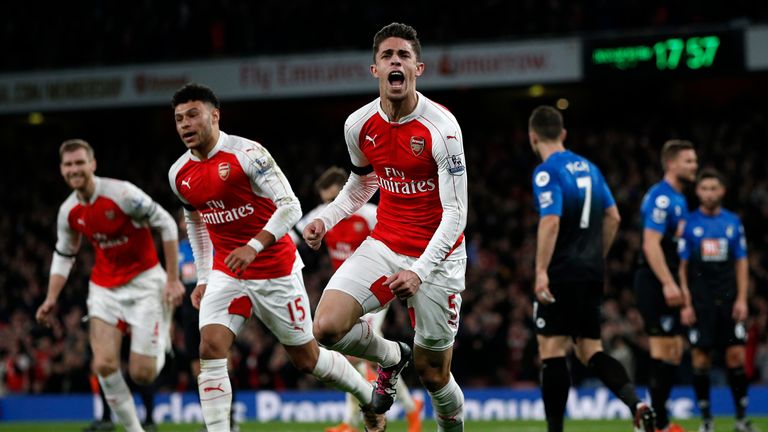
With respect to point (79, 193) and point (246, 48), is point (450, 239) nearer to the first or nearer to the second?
point (79, 193)

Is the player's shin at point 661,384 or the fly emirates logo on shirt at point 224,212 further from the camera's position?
the player's shin at point 661,384

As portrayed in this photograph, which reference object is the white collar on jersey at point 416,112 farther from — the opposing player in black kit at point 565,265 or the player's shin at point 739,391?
the player's shin at point 739,391

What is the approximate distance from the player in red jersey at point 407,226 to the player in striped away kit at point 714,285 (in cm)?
409

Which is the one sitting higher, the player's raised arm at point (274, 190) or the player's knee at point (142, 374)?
the player's raised arm at point (274, 190)

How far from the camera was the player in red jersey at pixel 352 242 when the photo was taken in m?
9.34

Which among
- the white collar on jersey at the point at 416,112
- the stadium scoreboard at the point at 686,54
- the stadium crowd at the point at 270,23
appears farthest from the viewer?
the stadium crowd at the point at 270,23

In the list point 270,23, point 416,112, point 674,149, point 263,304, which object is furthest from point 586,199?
point 270,23

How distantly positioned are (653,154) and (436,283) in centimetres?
1510

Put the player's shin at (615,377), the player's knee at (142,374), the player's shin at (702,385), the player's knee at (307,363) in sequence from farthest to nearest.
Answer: the player's shin at (702,385) → the player's knee at (142,374) → the player's shin at (615,377) → the player's knee at (307,363)

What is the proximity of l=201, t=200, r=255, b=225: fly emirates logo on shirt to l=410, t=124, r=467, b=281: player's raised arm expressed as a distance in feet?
4.68

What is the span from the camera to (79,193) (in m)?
8.47

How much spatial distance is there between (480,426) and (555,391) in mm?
5369

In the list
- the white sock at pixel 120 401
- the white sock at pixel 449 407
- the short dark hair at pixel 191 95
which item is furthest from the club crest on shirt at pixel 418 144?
the white sock at pixel 120 401

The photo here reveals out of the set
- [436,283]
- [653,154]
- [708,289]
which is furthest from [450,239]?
[653,154]
